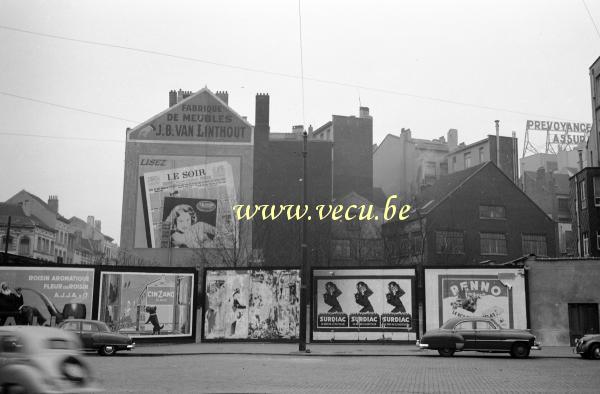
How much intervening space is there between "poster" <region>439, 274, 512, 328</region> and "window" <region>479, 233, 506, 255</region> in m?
30.1

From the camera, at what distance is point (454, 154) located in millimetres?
78188

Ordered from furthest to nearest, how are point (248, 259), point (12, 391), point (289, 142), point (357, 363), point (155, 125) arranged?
point (289, 142)
point (155, 125)
point (248, 259)
point (357, 363)
point (12, 391)

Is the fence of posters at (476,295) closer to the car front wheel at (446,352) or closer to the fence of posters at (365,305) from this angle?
the fence of posters at (365,305)

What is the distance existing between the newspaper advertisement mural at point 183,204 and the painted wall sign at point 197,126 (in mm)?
Answer: 1823

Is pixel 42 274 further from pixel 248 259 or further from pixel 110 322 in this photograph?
pixel 248 259

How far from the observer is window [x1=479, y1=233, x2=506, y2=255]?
192 ft

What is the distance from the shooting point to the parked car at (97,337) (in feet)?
75.9

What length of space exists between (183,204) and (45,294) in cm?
2564

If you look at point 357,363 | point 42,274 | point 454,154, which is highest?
point 454,154

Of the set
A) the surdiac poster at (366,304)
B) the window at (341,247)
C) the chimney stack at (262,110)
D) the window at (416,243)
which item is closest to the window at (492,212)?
the window at (416,243)

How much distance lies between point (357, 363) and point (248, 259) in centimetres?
3247

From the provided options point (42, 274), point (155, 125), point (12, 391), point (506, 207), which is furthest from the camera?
point (506, 207)

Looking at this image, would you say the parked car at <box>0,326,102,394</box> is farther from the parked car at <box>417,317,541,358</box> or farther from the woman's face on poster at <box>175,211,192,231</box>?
the woman's face on poster at <box>175,211,192,231</box>

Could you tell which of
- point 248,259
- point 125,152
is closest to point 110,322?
point 248,259
